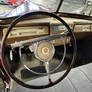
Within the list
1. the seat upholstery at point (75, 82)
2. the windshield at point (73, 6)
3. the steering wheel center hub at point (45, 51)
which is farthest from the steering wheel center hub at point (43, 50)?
the windshield at point (73, 6)

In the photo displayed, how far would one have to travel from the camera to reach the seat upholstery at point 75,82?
1.01m

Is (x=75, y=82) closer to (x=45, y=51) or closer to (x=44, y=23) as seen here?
(x=45, y=51)

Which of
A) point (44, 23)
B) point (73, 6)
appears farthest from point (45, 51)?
point (73, 6)

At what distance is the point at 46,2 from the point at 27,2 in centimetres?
28

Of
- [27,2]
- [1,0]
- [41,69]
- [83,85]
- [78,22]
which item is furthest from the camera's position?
[1,0]

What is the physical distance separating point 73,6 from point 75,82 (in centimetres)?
82

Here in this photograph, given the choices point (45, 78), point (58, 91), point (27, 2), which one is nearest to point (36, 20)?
point (27, 2)

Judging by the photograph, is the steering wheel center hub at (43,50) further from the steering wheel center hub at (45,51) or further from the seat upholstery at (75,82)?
the seat upholstery at (75,82)

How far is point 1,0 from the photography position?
393cm

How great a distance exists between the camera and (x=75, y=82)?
1081mm

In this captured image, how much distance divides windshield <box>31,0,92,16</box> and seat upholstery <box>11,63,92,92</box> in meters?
0.68

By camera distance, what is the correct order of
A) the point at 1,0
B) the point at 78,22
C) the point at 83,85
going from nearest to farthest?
the point at 83,85, the point at 78,22, the point at 1,0

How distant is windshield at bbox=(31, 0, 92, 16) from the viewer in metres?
1.48

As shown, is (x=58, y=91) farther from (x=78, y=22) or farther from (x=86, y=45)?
(x=86, y=45)
